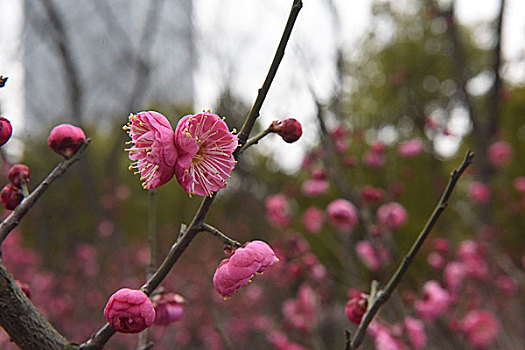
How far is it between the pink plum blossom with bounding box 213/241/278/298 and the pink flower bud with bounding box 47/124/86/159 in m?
0.34

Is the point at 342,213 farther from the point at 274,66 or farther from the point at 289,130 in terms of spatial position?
the point at 274,66

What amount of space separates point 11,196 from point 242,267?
421 mm

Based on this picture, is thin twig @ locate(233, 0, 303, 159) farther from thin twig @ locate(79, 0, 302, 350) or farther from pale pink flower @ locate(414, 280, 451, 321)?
pale pink flower @ locate(414, 280, 451, 321)

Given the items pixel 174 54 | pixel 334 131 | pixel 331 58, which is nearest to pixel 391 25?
pixel 174 54

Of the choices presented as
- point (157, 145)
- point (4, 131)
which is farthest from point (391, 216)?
point (4, 131)

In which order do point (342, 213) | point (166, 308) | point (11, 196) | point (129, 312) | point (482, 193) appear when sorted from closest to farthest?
point (129, 312), point (11, 196), point (166, 308), point (342, 213), point (482, 193)

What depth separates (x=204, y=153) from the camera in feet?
2.93

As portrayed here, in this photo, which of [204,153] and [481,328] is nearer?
[204,153]

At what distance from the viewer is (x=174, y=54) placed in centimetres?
550

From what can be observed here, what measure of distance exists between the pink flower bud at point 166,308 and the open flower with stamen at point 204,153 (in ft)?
1.00

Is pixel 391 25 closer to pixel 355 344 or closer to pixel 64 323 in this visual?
pixel 64 323

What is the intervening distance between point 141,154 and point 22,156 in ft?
15.1

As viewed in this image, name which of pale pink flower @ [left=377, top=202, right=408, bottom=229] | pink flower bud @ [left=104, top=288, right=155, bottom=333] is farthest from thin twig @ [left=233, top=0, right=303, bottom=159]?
pale pink flower @ [left=377, top=202, right=408, bottom=229]

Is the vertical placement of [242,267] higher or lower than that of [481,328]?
higher
